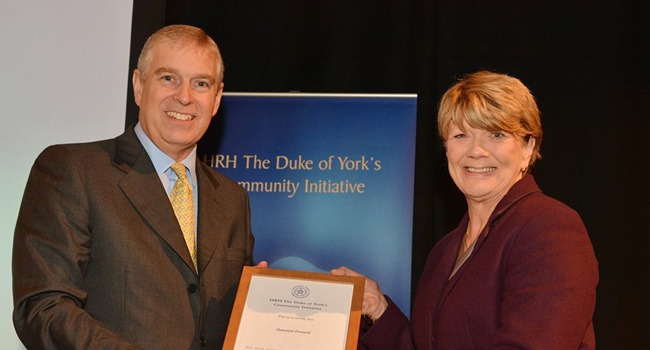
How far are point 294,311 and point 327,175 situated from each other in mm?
1712

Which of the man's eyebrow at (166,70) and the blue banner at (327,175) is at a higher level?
the man's eyebrow at (166,70)

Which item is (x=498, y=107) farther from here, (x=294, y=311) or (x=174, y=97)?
(x=174, y=97)

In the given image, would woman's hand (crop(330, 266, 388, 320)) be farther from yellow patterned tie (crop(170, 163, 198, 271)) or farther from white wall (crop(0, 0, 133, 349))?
white wall (crop(0, 0, 133, 349))

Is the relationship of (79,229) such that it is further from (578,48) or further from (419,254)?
(578,48)

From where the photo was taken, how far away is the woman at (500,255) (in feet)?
9.04

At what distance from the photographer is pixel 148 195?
3012 mm

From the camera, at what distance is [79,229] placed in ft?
9.31

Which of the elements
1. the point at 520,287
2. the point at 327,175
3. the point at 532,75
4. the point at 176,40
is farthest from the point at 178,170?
the point at 532,75

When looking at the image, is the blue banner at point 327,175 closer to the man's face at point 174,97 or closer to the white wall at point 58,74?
the white wall at point 58,74

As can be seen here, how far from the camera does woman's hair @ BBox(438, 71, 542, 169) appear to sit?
3088mm

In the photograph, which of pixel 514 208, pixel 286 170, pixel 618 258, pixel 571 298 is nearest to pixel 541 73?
pixel 618 258

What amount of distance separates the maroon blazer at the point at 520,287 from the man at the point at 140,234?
83 centimetres

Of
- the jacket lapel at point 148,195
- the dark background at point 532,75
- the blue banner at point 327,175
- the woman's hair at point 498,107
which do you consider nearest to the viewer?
the jacket lapel at point 148,195

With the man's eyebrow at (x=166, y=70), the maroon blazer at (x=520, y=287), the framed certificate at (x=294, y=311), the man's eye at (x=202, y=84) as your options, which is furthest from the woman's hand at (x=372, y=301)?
the man's eyebrow at (x=166, y=70)
